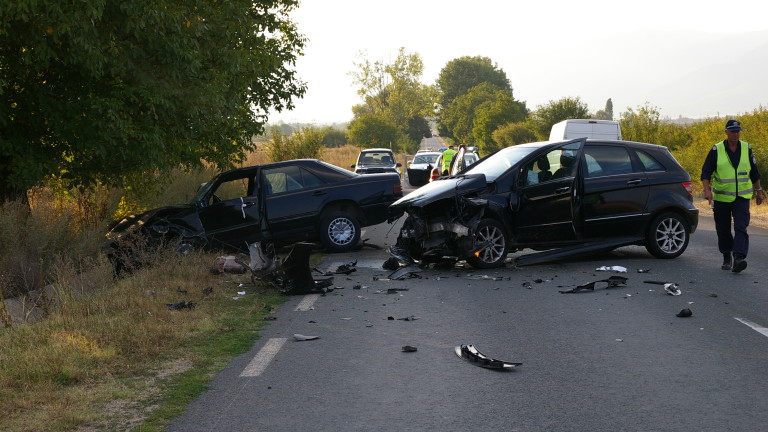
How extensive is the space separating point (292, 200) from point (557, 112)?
49802mm

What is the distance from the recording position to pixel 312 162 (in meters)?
15.1

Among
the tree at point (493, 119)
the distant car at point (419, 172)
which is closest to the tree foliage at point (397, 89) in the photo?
the tree at point (493, 119)

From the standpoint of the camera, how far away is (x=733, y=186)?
11.4 meters

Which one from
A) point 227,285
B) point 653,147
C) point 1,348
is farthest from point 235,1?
point 1,348

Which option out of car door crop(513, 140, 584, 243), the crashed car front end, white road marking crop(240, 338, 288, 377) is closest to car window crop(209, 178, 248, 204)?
the crashed car front end

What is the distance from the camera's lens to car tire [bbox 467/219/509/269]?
470 inches

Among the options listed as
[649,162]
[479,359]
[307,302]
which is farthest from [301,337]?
[649,162]

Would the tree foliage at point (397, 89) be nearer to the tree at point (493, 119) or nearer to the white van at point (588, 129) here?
the tree at point (493, 119)

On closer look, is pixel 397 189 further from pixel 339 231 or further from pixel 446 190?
pixel 446 190

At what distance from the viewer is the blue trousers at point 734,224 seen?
11.3 m

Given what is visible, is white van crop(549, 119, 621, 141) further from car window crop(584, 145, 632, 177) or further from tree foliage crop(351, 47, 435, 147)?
tree foliage crop(351, 47, 435, 147)

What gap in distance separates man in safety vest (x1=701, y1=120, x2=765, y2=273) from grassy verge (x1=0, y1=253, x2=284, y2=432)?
20.0 ft

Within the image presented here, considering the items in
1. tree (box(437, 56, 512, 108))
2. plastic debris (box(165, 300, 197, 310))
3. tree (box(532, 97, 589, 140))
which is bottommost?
plastic debris (box(165, 300, 197, 310))

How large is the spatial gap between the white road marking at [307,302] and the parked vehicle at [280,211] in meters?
4.04
